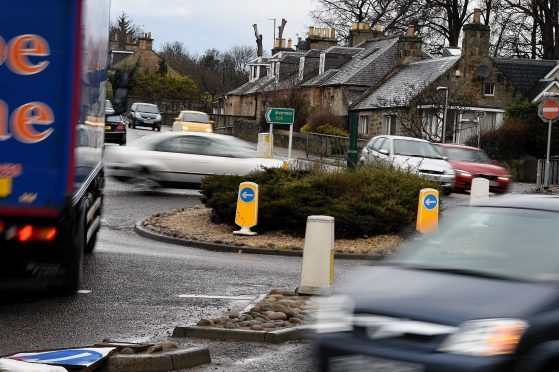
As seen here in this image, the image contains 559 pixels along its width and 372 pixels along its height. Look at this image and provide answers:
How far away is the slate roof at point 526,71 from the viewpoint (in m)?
60.4

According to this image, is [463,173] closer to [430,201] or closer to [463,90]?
[430,201]

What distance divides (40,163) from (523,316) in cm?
490

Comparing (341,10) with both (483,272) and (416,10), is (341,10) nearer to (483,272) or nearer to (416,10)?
(416,10)

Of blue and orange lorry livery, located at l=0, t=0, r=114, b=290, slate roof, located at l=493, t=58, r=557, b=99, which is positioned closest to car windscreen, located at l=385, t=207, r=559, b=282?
blue and orange lorry livery, located at l=0, t=0, r=114, b=290

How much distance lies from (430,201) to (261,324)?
32.5 ft

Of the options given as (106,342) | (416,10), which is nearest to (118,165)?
(106,342)

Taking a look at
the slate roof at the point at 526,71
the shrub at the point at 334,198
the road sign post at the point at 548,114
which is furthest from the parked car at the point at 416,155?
the slate roof at the point at 526,71

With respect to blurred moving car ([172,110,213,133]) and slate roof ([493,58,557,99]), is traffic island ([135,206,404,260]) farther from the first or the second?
slate roof ([493,58,557,99])

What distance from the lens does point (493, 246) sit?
23.5ft

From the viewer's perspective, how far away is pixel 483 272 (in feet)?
22.4

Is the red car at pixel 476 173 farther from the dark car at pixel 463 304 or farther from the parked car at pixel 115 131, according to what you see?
the dark car at pixel 463 304

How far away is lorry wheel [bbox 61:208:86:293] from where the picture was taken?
10688 millimetres

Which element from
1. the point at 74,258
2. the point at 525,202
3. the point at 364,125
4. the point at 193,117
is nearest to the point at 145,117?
the point at 193,117

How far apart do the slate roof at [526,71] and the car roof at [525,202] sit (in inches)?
2114
